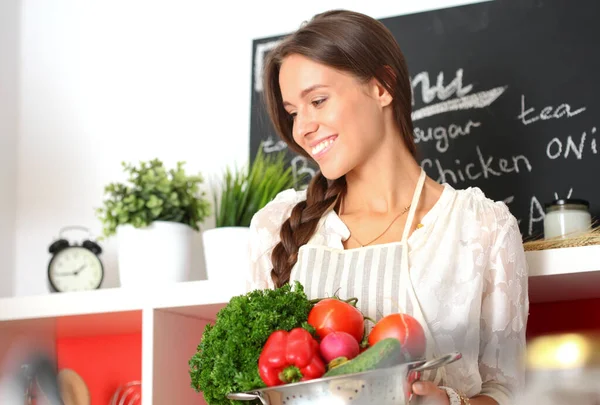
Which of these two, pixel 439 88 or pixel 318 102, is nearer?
pixel 318 102

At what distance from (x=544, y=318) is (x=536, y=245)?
1.13 ft

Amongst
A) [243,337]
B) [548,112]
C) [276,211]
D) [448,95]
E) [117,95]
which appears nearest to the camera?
[243,337]

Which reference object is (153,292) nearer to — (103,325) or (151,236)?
(151,236)

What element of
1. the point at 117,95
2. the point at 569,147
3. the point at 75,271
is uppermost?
the point at 117,95

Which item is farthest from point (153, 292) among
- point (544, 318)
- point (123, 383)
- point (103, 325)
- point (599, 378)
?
point (599, 378)

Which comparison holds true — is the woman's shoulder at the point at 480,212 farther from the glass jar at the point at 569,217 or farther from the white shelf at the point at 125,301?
the white shelf at the point at 125,301

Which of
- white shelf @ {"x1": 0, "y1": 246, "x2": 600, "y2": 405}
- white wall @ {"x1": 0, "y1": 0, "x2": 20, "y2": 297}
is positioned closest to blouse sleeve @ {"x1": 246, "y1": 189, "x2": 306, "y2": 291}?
white shelf @ {"x1": 0, "y1": 246, "x2": 600, "y2": 405}

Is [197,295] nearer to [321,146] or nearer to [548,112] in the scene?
[321,146]

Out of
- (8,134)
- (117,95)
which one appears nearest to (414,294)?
(117,95)

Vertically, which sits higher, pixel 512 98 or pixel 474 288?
pixel 512 98

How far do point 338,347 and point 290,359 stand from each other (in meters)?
0.06

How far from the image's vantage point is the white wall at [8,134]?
2432 mm

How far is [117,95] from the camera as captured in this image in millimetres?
2443

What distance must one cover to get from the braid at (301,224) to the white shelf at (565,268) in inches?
15.6
